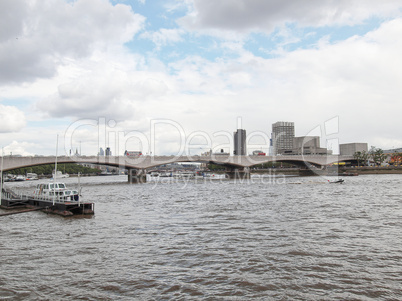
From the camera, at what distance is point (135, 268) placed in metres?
13.4

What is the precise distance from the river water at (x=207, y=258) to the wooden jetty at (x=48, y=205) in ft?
11.4

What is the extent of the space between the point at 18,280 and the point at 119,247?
5.17 m

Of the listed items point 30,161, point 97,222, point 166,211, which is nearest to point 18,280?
point 97,222

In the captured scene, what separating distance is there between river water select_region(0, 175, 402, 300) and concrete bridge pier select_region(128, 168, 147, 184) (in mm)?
73686

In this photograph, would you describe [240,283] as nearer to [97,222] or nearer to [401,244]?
[401,244]

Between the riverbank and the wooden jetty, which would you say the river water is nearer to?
the wooden jetty

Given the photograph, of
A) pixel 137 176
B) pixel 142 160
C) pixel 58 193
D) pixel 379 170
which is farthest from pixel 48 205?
pixel 379 170

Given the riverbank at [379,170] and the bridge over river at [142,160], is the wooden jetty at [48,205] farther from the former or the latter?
the riverbank at [379,170]

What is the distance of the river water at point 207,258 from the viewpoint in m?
11.0

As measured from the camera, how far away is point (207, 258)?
48.0ft

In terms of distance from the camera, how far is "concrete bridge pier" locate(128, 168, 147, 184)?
9865 centimetres

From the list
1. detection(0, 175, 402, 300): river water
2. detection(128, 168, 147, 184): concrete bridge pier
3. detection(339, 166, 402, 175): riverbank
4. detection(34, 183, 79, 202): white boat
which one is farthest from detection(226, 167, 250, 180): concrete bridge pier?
detection(0, 175, 402, 300): river water

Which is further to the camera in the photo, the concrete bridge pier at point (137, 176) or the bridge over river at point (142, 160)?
the concrete bridge pier at point (137, 176)

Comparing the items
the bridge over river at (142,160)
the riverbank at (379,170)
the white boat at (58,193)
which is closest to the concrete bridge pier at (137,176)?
the bridge over river at (142,160)
